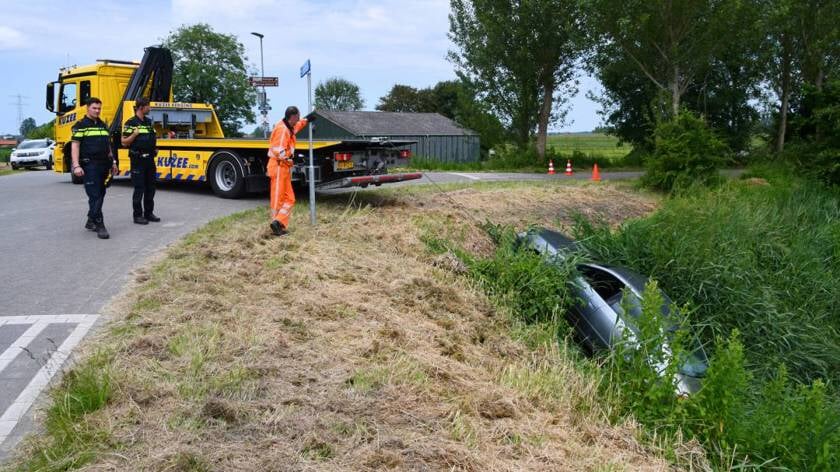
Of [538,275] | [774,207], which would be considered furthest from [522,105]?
[538,275]

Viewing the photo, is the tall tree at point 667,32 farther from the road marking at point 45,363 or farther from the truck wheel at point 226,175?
the road marking at point 45,363

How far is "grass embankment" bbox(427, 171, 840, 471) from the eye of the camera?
5102 mm

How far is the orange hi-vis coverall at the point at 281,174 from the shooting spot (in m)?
9.05

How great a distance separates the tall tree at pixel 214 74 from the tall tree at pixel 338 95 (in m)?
32.7

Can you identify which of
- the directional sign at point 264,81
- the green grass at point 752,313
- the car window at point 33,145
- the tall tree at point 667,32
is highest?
the tall tree at point 667,32

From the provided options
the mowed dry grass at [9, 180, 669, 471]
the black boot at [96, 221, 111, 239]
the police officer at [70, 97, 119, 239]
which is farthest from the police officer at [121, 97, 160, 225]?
the mowed dry grass at [9, 180, 669, 471]

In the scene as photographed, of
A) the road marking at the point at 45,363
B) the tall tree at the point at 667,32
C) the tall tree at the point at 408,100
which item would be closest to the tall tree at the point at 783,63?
the tall tree at the point at 667,32

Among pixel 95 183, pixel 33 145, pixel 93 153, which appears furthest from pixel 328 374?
pixel 33 145

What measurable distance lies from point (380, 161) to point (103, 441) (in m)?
8.27

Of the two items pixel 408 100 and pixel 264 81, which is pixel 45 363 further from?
pixel 408 100

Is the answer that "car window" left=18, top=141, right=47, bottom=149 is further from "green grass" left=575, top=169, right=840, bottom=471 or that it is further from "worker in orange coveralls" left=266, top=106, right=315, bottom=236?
"green grass" left=575, top=169, right=840, bottom=471

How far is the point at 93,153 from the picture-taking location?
29.9ft

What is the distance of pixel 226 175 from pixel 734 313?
8708mm

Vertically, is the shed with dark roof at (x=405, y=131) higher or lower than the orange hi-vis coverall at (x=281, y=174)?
higher
